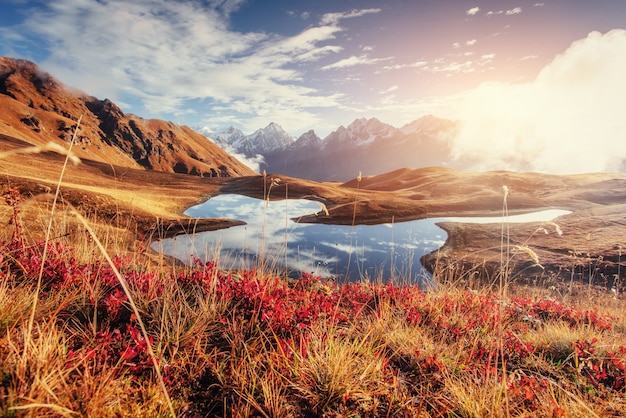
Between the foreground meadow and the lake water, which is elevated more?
the foreground meadow

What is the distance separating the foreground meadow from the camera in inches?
101

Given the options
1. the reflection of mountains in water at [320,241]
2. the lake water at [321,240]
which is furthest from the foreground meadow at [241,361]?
the reflection of mountains in water at [320,241]

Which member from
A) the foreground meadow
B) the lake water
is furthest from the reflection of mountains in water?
the foreground meadow

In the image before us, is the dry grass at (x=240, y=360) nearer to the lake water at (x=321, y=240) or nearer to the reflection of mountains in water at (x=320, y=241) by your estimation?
the lake water at (x=321, y=240)

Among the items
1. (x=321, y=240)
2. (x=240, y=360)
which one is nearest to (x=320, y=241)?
(x=321, y=240)

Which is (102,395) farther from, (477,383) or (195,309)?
(477,383)

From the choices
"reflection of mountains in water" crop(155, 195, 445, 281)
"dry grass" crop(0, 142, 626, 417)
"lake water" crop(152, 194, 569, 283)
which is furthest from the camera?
"reflection of mountains in water" crop(155, 195, 445, 281)

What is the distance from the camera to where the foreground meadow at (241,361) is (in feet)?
8.40

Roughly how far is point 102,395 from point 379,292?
547 cm

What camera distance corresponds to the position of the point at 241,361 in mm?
3381

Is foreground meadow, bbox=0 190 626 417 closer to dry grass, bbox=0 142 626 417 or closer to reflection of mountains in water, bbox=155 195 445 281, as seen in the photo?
dry grass, bbox=0 142 626 417

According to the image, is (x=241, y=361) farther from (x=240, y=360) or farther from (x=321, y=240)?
(x=321, y=240)

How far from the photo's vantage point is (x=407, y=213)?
46.4 m

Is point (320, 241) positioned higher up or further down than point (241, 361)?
further down
